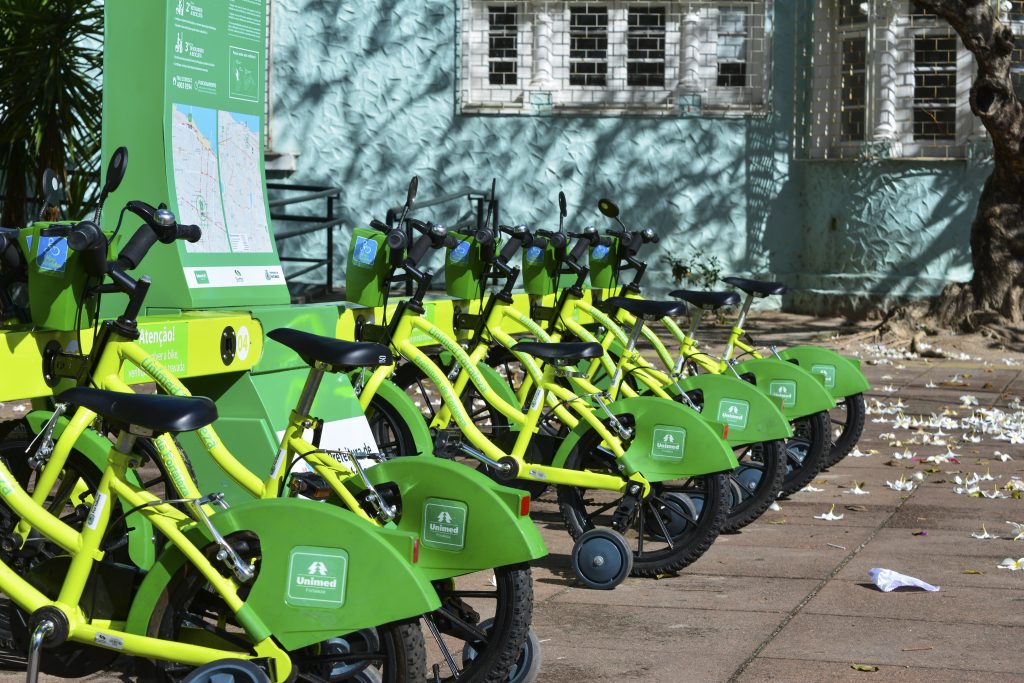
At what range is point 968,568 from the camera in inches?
233

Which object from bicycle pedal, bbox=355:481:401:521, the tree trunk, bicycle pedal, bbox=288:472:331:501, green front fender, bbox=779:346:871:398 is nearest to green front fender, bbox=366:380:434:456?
bicycle pedal, bbox=288:472:331:501

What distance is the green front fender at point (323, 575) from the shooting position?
10.7 ft

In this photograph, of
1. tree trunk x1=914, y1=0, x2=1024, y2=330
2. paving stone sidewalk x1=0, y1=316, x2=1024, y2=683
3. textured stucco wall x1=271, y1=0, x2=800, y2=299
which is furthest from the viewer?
textured stucco wall x1=271, y1=0, x2=800, y2=299

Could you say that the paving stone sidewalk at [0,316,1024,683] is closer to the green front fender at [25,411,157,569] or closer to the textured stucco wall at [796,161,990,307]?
the green front fender at [25,411,157,569]

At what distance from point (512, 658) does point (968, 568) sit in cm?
272

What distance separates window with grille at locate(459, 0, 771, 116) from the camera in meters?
16.9

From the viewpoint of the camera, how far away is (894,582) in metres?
5.58

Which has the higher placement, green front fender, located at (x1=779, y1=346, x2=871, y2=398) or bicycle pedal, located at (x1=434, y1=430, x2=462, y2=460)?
green front fender, located at (x1=779, y1=346, x2=871, y2=398)

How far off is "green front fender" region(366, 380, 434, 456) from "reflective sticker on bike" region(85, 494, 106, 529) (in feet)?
8.37

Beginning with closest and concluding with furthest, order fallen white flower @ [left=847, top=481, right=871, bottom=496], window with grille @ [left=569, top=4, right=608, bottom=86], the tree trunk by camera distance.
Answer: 1. fallen white flower @ [left=847, top=481, right=871, bottom=496]
2. the tree trunk
3. window with grille @ [left=569, top=4, right=608, bottom=86]

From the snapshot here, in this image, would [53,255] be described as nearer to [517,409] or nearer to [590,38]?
[517,409]

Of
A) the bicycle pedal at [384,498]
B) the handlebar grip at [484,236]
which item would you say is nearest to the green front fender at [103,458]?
the bicycle pedal at [384,498]

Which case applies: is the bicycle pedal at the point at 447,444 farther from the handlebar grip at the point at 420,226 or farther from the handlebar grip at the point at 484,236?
the handlebar grip at the point at 484,236

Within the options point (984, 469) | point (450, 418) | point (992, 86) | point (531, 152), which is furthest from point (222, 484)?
point (531, 152)
